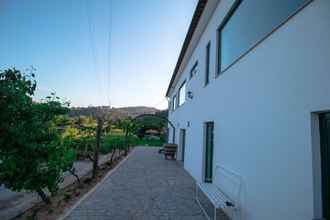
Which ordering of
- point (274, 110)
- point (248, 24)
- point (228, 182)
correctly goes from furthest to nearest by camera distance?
point (228, 182) → point (248, 24) → point (274, 110)

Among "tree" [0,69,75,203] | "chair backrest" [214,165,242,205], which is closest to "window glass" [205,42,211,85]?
"chair backrest" [214,165,242,205]

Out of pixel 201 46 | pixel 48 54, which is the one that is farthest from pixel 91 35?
pixel 201 46

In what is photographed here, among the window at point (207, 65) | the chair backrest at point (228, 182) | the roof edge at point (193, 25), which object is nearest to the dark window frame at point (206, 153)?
the chair backrest at point (228, 182)

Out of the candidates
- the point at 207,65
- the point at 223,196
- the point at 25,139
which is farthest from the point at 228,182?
the point at 207,65

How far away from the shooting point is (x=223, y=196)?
413cm

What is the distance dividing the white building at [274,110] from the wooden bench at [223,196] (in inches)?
1.0

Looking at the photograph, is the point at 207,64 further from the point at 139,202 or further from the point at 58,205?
the point at 58,205

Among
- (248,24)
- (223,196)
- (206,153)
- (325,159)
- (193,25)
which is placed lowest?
(223,196)

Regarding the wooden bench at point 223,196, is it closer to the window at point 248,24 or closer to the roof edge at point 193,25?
the window at point 248,24

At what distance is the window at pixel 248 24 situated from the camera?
114 inches

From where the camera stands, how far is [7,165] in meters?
2.68

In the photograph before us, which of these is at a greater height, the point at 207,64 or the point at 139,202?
the point at 207,64

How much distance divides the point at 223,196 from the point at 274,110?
7.44 feet

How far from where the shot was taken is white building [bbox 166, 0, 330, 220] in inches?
82.1
